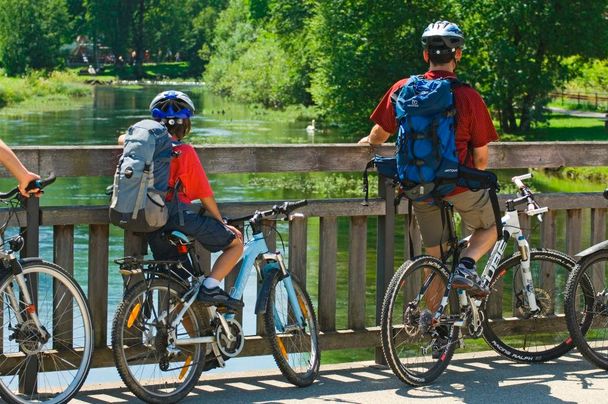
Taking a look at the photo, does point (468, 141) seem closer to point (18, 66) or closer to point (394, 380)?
point (394, 380)

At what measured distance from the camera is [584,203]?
7.83 meters

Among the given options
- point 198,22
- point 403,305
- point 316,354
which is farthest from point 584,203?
point 198,22

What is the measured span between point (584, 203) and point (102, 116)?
4866 centimetres

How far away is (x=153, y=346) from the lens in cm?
614

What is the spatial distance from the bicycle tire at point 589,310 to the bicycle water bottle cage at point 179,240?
2.03 metres

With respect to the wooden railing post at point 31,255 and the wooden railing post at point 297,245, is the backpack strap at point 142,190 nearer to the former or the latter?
the wooden railing post at point 31,255

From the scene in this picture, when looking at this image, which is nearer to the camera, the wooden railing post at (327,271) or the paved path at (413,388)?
the paved path at (413,388)

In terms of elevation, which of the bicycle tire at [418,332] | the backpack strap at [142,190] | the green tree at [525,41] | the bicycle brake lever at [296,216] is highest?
the green tree at [525,41]

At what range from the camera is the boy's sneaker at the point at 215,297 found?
20.5 feet

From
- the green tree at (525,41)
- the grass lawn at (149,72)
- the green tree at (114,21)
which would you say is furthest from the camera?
the green tree at (114,21)

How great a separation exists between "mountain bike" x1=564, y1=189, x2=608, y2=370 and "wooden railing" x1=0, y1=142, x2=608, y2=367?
492 millimetres

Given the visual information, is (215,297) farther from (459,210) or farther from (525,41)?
(525,41)

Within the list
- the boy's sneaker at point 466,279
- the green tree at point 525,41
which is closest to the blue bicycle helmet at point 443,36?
the boy's sneaker at point 466,279

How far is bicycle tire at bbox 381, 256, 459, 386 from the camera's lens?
255 inches
